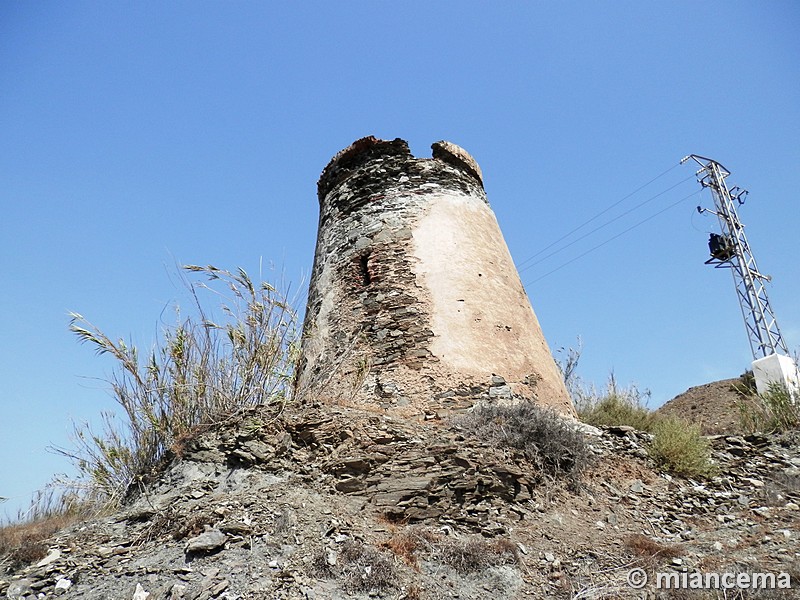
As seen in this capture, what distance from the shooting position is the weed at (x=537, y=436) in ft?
17.3

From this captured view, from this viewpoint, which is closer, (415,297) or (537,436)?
(537,436)

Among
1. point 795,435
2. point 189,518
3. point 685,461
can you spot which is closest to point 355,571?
point 189,518

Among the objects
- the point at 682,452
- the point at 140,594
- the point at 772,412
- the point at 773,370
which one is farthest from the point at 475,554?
the point at 773,370

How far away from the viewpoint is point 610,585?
384cm

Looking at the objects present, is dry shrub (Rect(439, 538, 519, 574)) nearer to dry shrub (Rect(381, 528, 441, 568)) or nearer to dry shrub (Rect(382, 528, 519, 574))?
dry shrub (Rect(382, 528, 519, 574))

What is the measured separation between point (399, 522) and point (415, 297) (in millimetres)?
2778

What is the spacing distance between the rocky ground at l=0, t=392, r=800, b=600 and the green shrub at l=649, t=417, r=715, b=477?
0.45 ft

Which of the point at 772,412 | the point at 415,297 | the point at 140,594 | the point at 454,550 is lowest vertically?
the point at 140,594

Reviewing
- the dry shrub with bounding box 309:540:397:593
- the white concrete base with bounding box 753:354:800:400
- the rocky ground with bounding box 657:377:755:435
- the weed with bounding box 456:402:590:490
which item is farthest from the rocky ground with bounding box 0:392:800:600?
the rocky ground with bounding box 657:377:755:435

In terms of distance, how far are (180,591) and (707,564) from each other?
3.59m

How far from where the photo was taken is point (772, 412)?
22.1 feet

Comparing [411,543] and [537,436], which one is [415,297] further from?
[411,543]

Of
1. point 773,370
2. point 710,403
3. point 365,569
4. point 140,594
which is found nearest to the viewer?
point 140,594

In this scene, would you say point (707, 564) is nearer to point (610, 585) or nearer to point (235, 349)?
point (610, 585)
